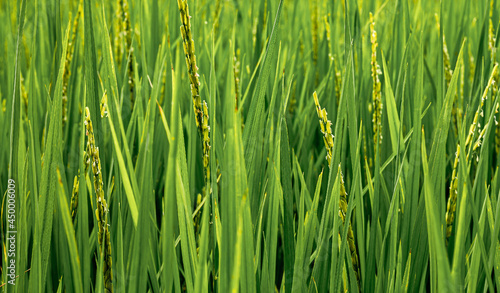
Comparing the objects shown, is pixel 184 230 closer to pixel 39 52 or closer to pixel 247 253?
pixel 247 253

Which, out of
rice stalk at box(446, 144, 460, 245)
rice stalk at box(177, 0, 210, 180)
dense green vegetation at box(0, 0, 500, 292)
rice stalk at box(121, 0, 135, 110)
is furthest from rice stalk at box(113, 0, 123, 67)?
rice stalk at box(446, 144, 460, 245)

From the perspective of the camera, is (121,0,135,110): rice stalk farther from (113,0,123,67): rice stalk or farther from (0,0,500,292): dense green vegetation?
(0,0,500,292): dense green vegetation

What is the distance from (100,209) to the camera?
513 mm

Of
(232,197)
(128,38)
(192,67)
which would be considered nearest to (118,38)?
(128,38)

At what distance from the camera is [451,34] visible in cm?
135

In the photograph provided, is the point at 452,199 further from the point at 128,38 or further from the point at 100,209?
the point at 128,38

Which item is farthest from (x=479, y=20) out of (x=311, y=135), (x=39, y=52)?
(x=39, y=52)

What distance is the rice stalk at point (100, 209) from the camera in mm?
502

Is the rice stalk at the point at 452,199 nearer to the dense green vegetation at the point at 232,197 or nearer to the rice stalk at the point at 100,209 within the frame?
the dense green vegetation at the point at 232,197

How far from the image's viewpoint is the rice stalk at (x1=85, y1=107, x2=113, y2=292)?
0.50 meters

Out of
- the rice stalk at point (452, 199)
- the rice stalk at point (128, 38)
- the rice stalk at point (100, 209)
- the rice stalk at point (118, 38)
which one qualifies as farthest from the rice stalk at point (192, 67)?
the rice stalk at point (118, 38)

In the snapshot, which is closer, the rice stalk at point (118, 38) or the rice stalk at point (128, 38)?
the rice stalk at point (128, 38)

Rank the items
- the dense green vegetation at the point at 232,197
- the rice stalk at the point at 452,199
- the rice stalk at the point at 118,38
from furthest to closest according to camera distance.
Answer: the rice stalk at the point at 118,38 → the rice stalk at the point at 452,199 → the dense green vegetation at the point at 232,197

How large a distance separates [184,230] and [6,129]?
21.1 inches
